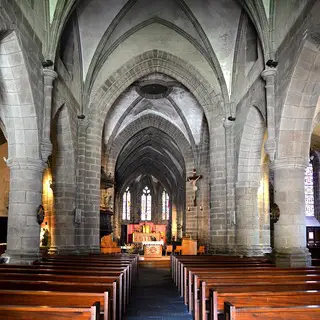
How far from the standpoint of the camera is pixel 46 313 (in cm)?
355

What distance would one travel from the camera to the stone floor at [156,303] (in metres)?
7.82

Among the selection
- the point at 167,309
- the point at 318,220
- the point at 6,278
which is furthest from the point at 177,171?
the point at 6,278

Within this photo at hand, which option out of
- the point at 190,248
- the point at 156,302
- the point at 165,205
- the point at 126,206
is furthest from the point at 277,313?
the point at 165,205

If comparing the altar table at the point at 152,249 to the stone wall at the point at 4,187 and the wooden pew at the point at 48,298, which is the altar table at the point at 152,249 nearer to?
the stone wall at the point at 4,187

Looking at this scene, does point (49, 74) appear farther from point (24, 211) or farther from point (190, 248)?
point (190, 248)

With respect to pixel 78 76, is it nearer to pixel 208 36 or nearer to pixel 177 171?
pixel 208 36

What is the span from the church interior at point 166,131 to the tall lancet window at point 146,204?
22.6m

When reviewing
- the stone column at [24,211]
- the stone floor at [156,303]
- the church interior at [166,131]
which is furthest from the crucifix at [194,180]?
the stone column at [24,211]

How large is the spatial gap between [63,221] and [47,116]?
16.9ft

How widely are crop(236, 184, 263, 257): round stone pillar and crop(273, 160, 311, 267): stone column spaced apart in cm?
416

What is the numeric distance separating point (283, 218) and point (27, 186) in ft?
20.4

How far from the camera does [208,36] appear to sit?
16.3m

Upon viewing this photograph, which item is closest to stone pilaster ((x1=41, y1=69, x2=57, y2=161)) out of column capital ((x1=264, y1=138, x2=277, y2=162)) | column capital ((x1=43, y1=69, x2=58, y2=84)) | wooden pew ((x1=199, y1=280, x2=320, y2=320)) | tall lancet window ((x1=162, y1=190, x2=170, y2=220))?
column capital ((x1=43, y1=69, x2=58, y2=84))

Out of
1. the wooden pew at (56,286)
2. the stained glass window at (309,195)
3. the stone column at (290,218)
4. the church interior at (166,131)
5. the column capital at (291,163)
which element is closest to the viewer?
the wooden pew at (56,286)
